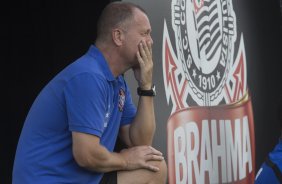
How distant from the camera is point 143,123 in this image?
3344 mm

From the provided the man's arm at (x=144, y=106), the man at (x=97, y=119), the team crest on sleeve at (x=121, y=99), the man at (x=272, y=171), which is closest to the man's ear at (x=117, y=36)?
the man at (x=97, y=119)

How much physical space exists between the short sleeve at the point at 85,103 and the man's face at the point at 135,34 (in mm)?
289

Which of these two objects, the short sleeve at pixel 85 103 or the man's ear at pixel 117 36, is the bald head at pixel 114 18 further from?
the short sleeve at pixel 85 103

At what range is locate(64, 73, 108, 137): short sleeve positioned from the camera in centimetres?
298

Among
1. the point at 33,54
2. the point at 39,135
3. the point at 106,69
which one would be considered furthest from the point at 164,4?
the point at 39,135

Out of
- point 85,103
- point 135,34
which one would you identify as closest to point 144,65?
point 135,34

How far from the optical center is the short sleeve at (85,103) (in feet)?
9.79

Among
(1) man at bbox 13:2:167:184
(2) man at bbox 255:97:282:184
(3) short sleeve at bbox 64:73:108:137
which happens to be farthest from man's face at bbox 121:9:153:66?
(2) man at bbox 255:97:282:184

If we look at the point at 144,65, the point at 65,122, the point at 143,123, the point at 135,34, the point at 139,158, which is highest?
the point at 135,34

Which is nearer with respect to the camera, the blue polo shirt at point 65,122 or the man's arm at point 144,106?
the blue polo shirt at point 65,122

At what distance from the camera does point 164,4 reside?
4426mm

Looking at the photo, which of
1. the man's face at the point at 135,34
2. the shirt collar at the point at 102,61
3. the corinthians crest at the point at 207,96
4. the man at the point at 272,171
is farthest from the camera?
the corinthians crest at the point at 207,96

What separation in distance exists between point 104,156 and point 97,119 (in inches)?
6.8

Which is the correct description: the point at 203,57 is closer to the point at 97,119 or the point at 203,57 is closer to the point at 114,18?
the point at 114,18
